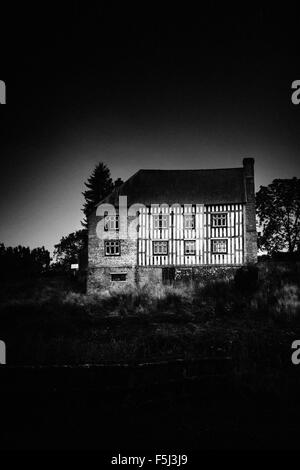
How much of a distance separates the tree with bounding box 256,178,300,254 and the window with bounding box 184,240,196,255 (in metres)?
14.4

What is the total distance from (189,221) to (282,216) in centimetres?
1586

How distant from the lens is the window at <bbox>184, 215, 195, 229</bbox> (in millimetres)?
21938

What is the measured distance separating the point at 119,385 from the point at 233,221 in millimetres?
18400

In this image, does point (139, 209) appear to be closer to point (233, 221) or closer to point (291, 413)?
point (233, 221)

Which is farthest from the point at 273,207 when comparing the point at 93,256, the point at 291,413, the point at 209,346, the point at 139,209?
the point at 291,413

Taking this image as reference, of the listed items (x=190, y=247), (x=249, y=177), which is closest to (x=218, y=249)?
(x=190, y=247)

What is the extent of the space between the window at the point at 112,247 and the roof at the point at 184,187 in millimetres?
2551

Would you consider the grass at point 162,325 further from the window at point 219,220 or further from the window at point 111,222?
the window at point 111,222

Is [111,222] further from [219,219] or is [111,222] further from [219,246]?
[219,246]

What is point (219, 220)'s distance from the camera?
863 inches

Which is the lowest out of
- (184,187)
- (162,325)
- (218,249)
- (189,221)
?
(162,325)

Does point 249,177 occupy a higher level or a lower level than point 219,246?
higher

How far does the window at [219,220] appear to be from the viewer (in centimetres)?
2181

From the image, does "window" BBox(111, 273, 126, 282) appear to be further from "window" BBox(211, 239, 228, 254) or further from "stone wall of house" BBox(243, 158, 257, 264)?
"stone wall of house" BBox(243, 158, 257, 264)
